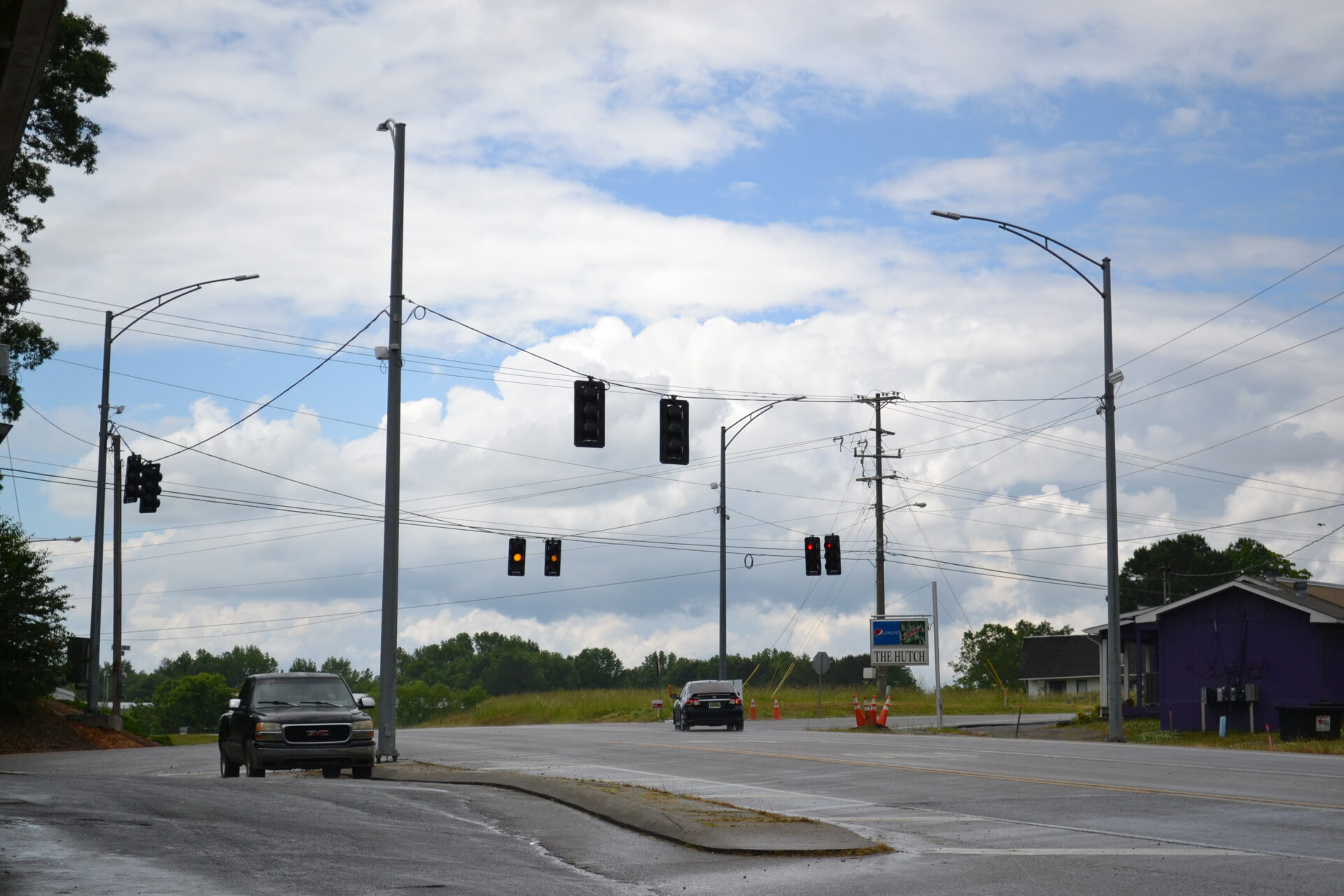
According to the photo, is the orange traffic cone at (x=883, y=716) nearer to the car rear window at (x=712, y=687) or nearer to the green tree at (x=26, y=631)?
the car rear window at (x=712, y=687)

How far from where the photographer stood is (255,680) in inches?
872

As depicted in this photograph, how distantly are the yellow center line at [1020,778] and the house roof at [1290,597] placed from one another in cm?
1880

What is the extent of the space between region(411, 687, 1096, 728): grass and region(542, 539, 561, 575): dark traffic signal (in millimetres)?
17627

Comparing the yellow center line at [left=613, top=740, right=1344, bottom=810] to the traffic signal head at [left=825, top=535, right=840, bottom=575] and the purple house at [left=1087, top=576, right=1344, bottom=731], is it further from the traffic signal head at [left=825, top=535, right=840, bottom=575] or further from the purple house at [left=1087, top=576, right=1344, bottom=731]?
the purple house at [left=1087, top=576, right=1344, bottom=731]

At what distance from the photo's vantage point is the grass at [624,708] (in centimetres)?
6260

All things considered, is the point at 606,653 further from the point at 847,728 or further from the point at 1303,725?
the point at 1303,725

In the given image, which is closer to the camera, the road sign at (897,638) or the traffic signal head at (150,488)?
the traffic signal head at (150,488)

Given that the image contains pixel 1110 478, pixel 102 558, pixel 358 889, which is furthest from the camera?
pixel 102 558

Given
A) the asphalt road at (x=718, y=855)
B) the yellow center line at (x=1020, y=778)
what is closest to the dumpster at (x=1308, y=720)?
the asphalt road at (x=718, y=855)

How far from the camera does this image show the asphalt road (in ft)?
31.8

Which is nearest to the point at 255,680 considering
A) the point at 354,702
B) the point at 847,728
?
the point at 354,702

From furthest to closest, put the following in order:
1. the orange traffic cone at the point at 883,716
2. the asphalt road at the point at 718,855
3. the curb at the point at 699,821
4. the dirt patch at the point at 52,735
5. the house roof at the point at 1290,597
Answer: the orange traffic cone at the point at 883,716 → the house roof at the point at 1290,597 → the dirt patch at the point at 52,735 → the curb at the point at 699,821 → the asphalt road at the point at 718,855

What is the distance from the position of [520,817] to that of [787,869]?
427cm

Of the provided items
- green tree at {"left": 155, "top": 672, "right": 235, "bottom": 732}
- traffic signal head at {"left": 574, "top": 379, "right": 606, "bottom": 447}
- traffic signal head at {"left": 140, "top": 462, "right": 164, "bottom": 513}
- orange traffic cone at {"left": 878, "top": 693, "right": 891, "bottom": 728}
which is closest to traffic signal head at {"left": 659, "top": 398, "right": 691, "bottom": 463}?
traffic signal head at {"left": 574, "top": 379, "right": 606, "bottom": 447}
